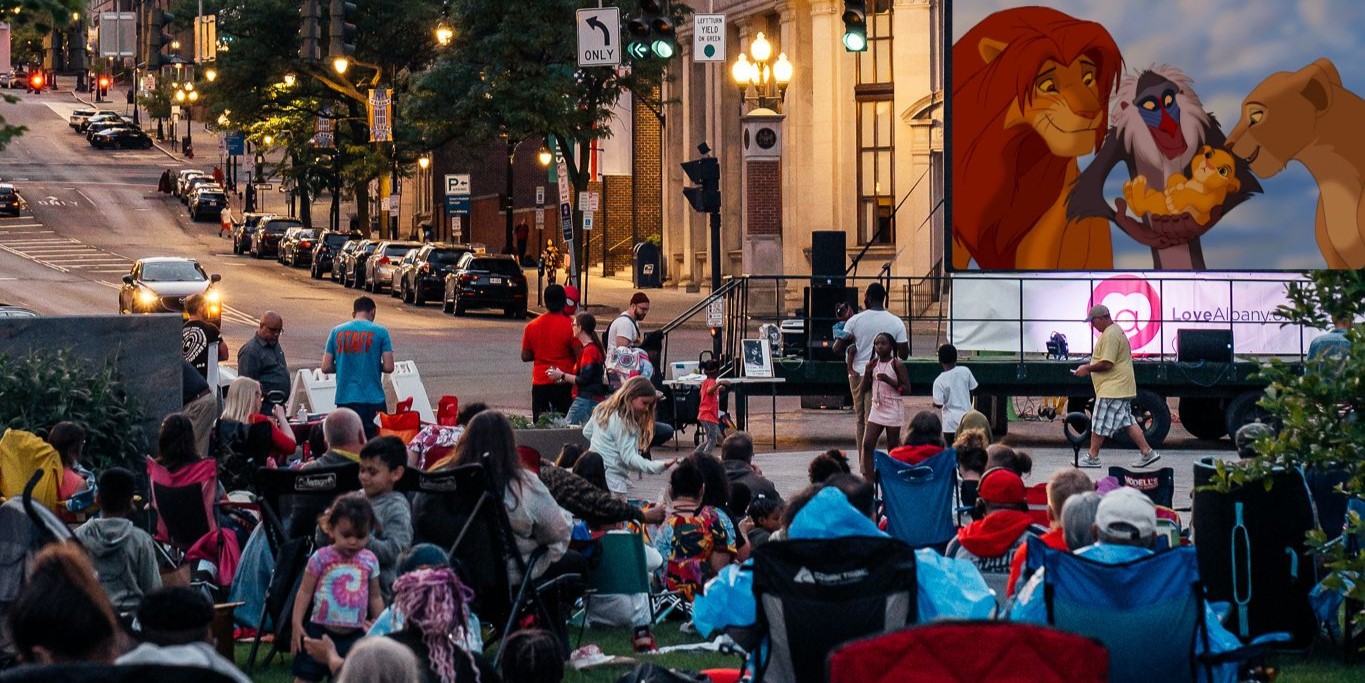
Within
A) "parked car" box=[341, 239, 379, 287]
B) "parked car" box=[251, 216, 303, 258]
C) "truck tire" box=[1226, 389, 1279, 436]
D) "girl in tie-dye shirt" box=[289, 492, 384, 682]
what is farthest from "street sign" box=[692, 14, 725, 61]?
"parked car" box=[251, 216, 303, 258]

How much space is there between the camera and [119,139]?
374ft

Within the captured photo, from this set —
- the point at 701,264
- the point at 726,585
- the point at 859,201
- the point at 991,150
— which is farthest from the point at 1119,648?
the point at 701,264

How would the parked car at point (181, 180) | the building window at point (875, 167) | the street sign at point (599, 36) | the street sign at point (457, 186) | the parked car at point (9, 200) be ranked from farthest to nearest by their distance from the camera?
the parked car at point (181, 180) → the parked car at point (9, 200) → the street sign at point (457, 186) → the building window at point (875, 167) → the street sign at point (599, 36)

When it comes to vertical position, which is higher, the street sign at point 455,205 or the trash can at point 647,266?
the street sign at point 455,205

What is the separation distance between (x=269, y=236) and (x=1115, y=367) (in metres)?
52.8

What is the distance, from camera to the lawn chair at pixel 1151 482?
11539 millimetres

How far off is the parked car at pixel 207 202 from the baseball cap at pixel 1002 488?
253 ft

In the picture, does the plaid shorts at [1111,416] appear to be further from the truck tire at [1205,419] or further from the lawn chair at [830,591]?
the lawn chair at [830,591]

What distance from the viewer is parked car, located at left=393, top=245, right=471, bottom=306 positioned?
49.9 meters

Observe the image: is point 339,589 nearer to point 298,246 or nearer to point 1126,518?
point 1126,518

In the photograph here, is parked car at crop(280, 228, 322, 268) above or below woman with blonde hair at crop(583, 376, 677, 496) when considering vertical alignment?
above

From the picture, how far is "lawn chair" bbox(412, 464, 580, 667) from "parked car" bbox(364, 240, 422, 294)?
4431 cm

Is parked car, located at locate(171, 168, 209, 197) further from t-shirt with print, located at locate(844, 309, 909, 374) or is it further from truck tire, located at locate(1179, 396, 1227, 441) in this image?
t-shirt with print, located at locate(844, 309, 909, 374)

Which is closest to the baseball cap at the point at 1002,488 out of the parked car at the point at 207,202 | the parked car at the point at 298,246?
the parked car at the point at 298,246
